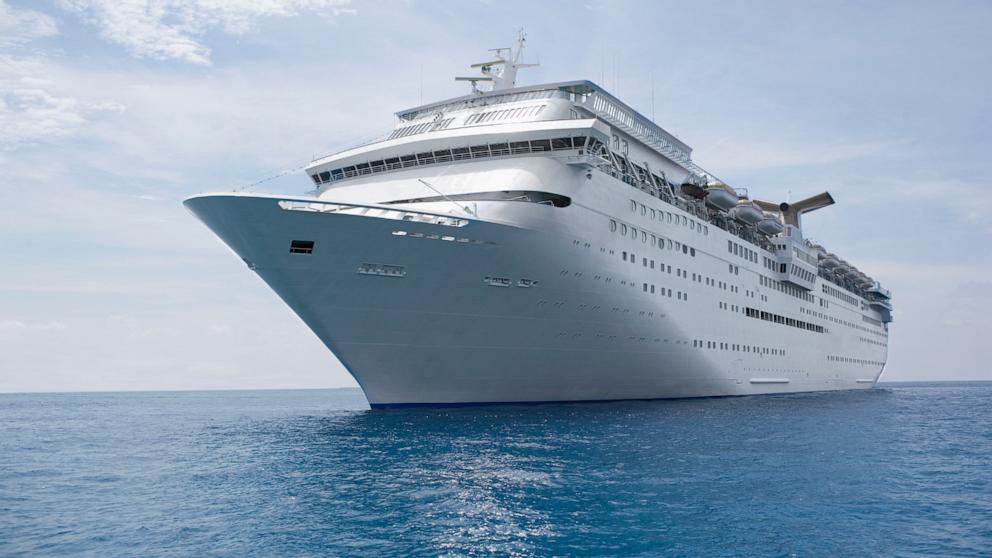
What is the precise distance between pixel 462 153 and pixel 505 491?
1769cm

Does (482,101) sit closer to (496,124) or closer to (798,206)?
(496,124)

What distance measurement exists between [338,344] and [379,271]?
3720 mm

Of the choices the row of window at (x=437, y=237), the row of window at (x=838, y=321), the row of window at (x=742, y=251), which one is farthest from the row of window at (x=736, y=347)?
the row of window at (x=437, y=237)

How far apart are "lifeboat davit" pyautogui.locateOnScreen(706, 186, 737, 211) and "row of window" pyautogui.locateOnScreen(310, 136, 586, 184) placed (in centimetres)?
1380

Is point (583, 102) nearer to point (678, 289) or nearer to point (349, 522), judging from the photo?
point (678, 289)

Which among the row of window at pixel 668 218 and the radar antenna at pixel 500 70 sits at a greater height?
the radar antenna at pixel 500 70

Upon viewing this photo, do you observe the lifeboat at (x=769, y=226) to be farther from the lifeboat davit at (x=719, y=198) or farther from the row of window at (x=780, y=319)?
the lifeboat davit at (x=719, y=198)

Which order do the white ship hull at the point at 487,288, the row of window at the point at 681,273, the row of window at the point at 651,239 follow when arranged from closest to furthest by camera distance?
the white ship hull at the point at 487,288 → the row of window at the point at 651,239 → the row of window at the point at 681,273

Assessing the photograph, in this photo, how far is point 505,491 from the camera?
14.9m

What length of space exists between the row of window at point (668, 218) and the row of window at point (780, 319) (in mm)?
7954

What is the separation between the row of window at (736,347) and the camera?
118ft

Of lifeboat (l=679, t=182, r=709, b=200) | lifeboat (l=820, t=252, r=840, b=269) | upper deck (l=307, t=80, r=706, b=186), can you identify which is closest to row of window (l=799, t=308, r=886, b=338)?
lifeboat (l=820, t=252, r=840, b=269)

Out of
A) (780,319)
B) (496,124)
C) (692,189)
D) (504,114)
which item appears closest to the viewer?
(496,124)

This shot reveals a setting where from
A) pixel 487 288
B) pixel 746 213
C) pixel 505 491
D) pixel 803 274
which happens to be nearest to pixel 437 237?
pixel 487 288
